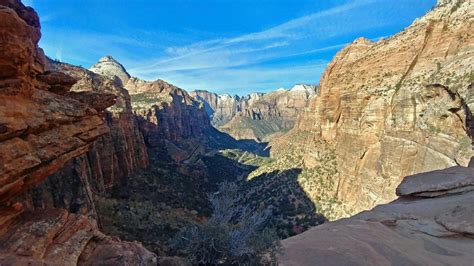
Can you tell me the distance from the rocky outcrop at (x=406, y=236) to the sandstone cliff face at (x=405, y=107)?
38.6 ft

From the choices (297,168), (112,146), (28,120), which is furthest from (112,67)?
(28,120)

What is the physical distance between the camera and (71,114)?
10.7m

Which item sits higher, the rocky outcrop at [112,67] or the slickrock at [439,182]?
the rocky outcrop at [112,67]

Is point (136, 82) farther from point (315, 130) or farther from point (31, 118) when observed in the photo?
point (31, 118)

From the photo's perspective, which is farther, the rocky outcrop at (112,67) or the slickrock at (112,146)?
the rocky outcrop at (112,67)

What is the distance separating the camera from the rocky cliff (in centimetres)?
795

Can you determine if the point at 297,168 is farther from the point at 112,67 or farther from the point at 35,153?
the point at 112,67

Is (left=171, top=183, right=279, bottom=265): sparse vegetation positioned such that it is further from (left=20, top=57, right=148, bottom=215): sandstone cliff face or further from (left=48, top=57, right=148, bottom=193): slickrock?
(left=48, top=57, right=148, bottom=193): slickrock

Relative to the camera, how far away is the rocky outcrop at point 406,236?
34.7ft

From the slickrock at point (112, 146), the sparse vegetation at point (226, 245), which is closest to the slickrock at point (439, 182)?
the sparse vegetation at point (226, 245)

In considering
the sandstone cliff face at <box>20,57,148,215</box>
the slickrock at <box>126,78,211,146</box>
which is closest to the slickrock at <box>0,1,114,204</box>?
the sandstone cliff face at <box>20,57,148,215</box>

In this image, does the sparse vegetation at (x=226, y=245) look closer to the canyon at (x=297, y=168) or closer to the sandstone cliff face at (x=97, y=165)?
the canyon at (x=297, y=168)

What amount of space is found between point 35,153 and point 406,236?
15.4 metres

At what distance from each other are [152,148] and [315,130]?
3868cm
